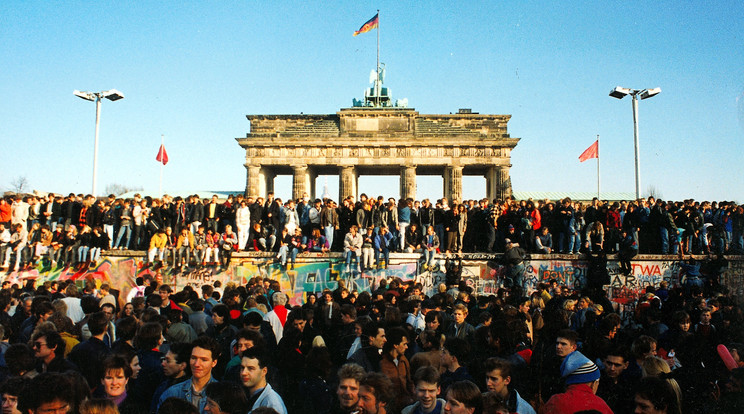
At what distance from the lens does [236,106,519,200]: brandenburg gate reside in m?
46.8

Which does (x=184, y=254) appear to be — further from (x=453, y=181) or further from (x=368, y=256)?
(x=453, y=181)

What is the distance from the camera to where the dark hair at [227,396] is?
13.9 ft

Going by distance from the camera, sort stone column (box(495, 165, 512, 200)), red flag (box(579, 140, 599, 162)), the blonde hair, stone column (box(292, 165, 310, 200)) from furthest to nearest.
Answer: stone column (box(292, 165, 310, 200)), stone column (box(495, 165, 512, 200)), red flag (box(579, 140, 599, 162)), the blonde hair

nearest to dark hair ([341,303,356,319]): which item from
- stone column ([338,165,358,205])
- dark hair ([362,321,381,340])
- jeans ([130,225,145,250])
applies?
dark hair ([362,321,381,340])

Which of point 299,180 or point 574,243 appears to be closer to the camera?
point 574,243

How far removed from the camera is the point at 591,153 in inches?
1433

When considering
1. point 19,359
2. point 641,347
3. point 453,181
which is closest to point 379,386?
point 641,347

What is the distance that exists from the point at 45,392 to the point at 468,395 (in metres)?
3.13

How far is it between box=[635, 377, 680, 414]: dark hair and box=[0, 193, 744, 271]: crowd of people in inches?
531

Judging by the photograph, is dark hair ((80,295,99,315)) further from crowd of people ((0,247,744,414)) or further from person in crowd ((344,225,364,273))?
person in crowd ((344,225,364,273))

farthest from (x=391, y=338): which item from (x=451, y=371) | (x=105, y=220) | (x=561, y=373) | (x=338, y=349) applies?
(x=105, y=220)

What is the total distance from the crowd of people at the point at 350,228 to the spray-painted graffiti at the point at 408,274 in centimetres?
34

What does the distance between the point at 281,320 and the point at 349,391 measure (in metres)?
4.09

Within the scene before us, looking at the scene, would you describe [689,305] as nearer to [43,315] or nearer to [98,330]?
[98,330]
